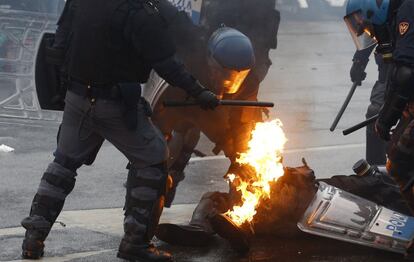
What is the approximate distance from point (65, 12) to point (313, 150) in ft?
15.1

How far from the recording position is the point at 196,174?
8680 millimetres

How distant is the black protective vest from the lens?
218 inches

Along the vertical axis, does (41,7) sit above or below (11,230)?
below

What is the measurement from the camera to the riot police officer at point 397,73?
5.66 meters

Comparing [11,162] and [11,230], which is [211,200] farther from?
A: [11,162]

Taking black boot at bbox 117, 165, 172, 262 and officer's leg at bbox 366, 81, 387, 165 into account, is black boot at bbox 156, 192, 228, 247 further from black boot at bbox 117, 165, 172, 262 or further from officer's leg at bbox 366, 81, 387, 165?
officer's leg at bbox 366, 81, 387, 165

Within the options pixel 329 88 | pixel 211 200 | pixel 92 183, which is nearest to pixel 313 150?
pixel 92 183

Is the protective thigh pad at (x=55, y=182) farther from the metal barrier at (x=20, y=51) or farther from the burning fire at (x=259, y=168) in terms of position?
the metal barrier at (x=20, y=51)

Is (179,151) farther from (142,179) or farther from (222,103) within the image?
(142,179)

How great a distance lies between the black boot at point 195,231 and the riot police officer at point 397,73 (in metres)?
1.08

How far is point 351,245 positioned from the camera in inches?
249

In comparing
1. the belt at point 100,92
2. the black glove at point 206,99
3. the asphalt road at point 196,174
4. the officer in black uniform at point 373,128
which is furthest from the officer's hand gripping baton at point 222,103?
the officer in black uniform at point 373,128

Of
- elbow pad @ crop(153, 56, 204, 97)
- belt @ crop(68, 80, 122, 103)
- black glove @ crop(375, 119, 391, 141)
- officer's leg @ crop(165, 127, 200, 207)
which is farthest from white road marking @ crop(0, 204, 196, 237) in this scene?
black glove @ crop(375, 119, 391, 141)

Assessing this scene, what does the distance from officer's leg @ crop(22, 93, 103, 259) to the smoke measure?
3.74ft
